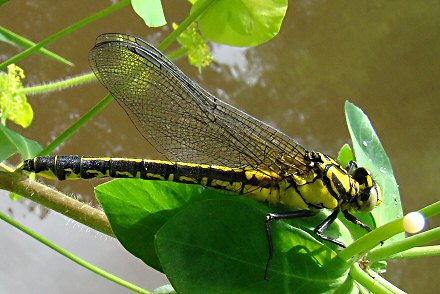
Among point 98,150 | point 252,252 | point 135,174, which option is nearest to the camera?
point 252,252

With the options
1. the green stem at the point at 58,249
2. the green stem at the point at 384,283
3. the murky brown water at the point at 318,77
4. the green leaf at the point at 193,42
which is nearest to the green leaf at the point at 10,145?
the green stem at the point at 58,249

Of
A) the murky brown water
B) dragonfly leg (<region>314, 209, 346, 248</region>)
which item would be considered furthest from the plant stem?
the murky brown water

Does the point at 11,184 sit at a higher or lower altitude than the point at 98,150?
lower

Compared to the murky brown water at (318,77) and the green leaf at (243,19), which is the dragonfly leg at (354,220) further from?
the murky brown water at (318,77)

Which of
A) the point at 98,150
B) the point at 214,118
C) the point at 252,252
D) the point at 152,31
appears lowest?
the point at 252,252

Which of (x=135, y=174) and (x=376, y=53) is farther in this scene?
(x=376, y=53)

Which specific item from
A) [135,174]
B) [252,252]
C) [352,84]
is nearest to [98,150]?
[352,84]

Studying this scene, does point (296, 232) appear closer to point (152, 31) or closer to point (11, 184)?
point (11, 184)
